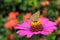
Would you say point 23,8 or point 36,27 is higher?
point 36,27

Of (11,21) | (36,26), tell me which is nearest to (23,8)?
(11,21)

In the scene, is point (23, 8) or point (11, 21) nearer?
point (11, 21)

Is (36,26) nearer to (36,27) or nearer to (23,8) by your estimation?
(36,27)

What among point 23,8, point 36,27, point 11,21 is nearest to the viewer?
point 36,27

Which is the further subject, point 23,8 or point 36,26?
point 23,8

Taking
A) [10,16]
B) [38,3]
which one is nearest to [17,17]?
[10,16]

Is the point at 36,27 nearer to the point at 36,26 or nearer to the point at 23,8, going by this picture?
the point at 36,26

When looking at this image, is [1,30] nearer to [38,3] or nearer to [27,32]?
[38,3]

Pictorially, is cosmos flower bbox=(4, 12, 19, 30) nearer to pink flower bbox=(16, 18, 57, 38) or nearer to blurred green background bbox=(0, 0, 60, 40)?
blurred green background bbox=(0, 0, 60, 40)

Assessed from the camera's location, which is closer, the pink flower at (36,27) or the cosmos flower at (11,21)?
the pink flower at (36,27)

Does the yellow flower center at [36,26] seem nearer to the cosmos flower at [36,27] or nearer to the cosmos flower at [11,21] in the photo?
the cosmos flower at [36,27]

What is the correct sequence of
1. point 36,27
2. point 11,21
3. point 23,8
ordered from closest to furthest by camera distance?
1. point 36,27
2. point 11,21
3. point 23,8

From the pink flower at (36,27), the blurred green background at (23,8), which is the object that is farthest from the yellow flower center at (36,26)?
the blurred green background at (23,8)
